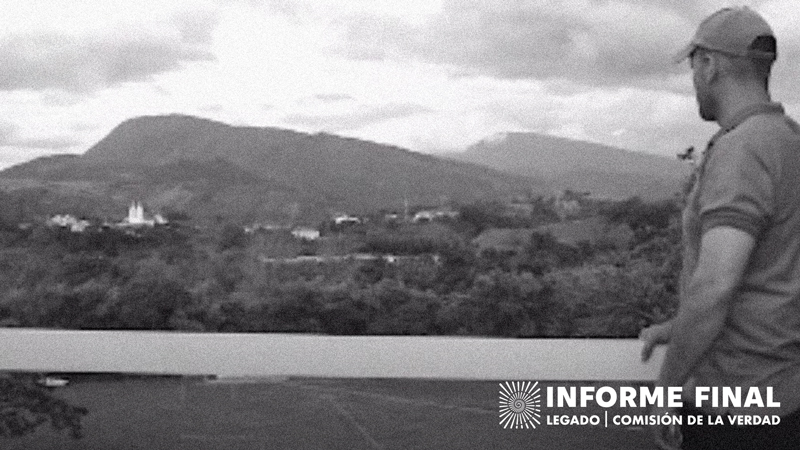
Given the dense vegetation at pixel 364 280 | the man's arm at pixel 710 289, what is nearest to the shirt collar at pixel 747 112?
the man's arm at pixel 710 289

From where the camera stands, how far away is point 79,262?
3027 millimetres

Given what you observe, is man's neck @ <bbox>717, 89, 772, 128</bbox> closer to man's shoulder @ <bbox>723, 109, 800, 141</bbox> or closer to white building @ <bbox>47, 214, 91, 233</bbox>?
man's shoulder @ <bbox>723, 109, 800, 141</bbox>

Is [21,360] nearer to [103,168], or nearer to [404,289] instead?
[404,289]

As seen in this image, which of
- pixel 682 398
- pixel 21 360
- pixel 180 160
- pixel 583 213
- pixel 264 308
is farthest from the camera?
pixel 180 160

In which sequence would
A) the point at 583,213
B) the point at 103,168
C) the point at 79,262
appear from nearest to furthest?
the point at 79,262
the point at 583,213
the point at 103,168

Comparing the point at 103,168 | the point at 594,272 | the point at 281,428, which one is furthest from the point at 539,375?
the point at 103,168

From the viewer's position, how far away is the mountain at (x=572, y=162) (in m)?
3.64

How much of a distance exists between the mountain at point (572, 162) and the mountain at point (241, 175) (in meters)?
0.14

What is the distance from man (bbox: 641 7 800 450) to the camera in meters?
1.23

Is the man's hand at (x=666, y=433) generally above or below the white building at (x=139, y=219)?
below

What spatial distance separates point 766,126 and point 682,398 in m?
0.37

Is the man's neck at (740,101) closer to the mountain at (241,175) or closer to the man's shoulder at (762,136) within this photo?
the man's shoulder at (762,136)

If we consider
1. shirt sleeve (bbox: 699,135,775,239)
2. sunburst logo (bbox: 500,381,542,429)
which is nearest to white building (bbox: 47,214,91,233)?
sunburst logo (bbox: 500,381,542,429)

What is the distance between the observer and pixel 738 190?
1.23 m
